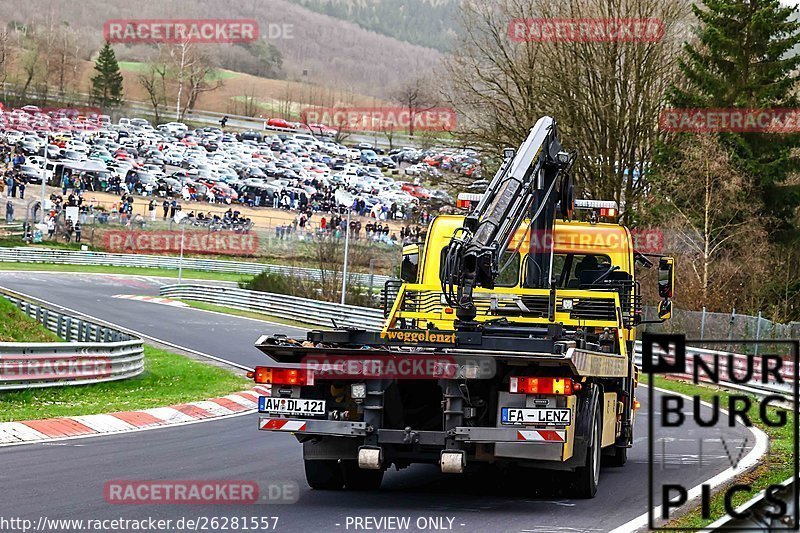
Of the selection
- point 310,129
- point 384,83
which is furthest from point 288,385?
point 384,83

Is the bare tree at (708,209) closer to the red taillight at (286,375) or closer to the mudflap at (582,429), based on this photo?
the mudflap at (582,429)

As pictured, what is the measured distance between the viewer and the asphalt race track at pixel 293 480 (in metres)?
9.35

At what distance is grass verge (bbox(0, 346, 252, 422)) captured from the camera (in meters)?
17.5

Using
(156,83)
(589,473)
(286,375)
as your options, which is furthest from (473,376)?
(156,83)

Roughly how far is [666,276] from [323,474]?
16.4ft

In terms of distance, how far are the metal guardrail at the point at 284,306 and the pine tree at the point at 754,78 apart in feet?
46.6

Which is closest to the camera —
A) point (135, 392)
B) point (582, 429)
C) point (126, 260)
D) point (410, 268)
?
point (582, 429)

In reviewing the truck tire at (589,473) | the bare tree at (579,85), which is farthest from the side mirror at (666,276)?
the bare tree at (579,85)

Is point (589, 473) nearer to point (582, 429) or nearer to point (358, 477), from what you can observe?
point (582, 429)

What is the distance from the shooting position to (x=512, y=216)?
12289 mm

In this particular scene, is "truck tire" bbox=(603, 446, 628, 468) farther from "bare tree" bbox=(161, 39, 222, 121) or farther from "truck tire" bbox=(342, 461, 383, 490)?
"bare tree" bbox=(161, 39, 222, 121)

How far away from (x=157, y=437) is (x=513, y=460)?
6.44m

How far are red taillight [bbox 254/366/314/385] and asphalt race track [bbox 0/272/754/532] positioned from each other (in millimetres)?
1034

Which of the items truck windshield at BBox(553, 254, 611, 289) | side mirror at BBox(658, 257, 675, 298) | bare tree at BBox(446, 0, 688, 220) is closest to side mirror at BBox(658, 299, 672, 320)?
side mirror at BBox(658, 257, 675, 298)
